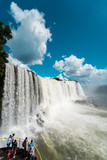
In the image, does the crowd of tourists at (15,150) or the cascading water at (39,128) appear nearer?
the crowd of tourists at (15,150)

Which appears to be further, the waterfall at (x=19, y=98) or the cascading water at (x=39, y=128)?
the waterfall at (x=19, y=98)

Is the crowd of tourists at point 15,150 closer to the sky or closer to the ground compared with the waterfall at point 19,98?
closer to the ground

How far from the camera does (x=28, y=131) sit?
443 inches

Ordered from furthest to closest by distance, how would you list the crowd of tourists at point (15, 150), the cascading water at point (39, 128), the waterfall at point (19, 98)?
the waterfall at point (19, 98), the cascading water at point (39, 128), the crowd of tourists at point (15, 150)

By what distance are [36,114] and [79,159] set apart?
950cm

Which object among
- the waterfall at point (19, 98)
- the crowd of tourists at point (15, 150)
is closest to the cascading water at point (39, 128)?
the waterfall at point (19, 98)

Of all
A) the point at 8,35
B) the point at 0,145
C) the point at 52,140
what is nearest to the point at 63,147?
the point at 52,140

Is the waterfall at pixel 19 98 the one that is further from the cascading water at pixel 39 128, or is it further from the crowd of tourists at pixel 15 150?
the crowd of tourists at pixel 15 150

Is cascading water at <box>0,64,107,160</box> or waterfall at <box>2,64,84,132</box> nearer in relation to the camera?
cascading water at <box>0,64,107,160</box>

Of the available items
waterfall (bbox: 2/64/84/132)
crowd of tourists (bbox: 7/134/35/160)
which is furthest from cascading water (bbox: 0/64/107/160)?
crowd of tourists (bbox: 7/134/35/160)

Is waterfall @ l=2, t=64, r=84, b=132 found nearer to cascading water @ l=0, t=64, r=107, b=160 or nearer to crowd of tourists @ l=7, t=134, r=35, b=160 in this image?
cascading water @ l=0, t=64, r=107, b=160

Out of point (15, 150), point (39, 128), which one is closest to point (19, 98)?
point (39, 128)

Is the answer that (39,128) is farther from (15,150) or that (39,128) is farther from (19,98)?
(15,150)

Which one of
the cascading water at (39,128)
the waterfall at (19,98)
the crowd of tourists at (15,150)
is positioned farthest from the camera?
the waterfall at (19,98)
